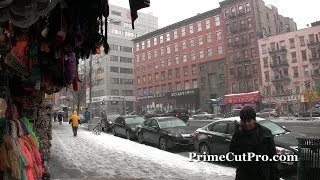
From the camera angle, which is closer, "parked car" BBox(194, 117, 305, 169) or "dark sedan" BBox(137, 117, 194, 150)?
"parked car" BBox(194, 117, 305, 169)

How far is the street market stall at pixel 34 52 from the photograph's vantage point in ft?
10.8

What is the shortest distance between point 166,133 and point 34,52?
12.2 metres

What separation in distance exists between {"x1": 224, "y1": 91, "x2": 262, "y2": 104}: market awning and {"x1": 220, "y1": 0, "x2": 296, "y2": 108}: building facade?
1139mm

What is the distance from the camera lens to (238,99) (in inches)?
2514

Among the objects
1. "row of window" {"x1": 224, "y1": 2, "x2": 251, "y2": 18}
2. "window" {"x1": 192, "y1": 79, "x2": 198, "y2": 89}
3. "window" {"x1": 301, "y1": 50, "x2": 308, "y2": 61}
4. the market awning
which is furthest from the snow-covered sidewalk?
"window" {"x1": 192, "y1": 79, "x2": 198, "y2": 89}

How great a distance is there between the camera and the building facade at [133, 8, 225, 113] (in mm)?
73062

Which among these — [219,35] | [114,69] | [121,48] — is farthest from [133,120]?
[121,48]

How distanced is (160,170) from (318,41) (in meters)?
58.0

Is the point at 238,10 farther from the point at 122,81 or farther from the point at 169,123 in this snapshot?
the point at 169,123

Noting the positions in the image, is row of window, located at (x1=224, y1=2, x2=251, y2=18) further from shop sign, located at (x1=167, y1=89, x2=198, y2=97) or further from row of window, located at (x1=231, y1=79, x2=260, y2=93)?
shop sign, located at (x1=167, y1=89, x2=198, y2=97)

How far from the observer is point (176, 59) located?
81250 mm

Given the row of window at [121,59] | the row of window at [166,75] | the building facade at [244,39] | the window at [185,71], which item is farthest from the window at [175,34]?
the row of window at [121,59]

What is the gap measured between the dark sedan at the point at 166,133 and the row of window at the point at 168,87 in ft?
191

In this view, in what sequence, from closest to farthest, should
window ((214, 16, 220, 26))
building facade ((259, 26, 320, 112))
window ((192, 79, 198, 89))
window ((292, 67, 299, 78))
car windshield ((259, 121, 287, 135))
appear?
car windshield ((259, 121, 287, 135)) < building facade ((259, 26, 320, 112)) < window ((292, 67, 299, 78)) < window ((214, 16, 220, 26)) < window ((192, 79, 198, 89))
